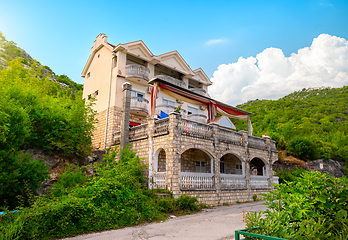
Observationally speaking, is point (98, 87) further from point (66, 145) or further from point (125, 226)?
point (125, 226)

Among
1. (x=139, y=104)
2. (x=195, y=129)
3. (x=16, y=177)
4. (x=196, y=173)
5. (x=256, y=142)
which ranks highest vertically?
(x=139, y=104)

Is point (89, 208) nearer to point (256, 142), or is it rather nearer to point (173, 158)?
point (173, 158)

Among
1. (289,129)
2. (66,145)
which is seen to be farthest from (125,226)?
(289,129)

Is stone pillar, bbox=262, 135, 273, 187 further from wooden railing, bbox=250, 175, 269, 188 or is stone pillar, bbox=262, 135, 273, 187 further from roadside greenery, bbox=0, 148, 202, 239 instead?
roadside greenery, bbox=0, 148, 202, 239

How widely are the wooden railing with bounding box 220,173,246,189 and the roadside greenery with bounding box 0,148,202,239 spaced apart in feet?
12.7

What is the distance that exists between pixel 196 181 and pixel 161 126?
3792 mm

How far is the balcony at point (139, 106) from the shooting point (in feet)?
60.6

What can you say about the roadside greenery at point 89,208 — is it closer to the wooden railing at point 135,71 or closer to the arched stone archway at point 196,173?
the arched stone archway at point 196,173

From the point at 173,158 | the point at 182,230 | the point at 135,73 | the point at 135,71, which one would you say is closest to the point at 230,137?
the point at 173,158

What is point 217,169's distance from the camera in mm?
14211

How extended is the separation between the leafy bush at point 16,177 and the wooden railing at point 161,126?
6.37 m

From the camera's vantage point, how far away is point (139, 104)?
1878 cm

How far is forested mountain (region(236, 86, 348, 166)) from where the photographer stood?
29.8 meters

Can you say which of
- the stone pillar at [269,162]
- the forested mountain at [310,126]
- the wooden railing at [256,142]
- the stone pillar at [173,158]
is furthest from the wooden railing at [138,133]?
the forested mountain at [310,126]
